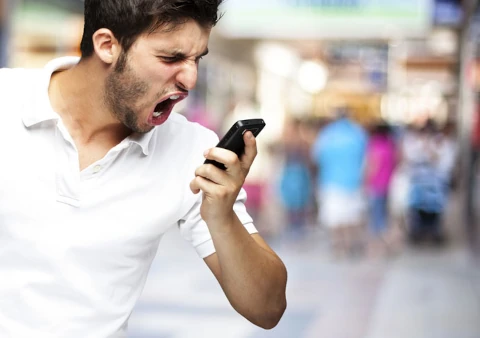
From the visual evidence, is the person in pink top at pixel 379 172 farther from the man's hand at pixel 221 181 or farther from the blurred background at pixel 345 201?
the man's hand at pixel 221 181

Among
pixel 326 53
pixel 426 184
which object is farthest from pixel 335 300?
pixel 326 53

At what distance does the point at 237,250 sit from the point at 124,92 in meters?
0.47

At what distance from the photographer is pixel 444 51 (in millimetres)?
22922

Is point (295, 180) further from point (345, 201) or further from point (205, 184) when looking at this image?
point (205, 184)

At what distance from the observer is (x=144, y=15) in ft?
6.43

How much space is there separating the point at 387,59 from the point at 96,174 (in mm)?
19390

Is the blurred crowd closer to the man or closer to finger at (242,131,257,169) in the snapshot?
the man

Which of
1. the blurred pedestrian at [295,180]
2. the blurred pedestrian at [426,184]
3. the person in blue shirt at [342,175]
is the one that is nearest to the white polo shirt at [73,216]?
the person in blue shirt at [342,175]

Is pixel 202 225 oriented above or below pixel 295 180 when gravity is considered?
above

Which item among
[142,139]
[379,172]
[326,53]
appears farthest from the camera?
[326,53]

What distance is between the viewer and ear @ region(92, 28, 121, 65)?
2.03 metres

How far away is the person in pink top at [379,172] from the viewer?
11.6m

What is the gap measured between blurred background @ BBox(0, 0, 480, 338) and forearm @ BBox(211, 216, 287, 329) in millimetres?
4343

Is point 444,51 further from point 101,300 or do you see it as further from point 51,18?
point 101,300
